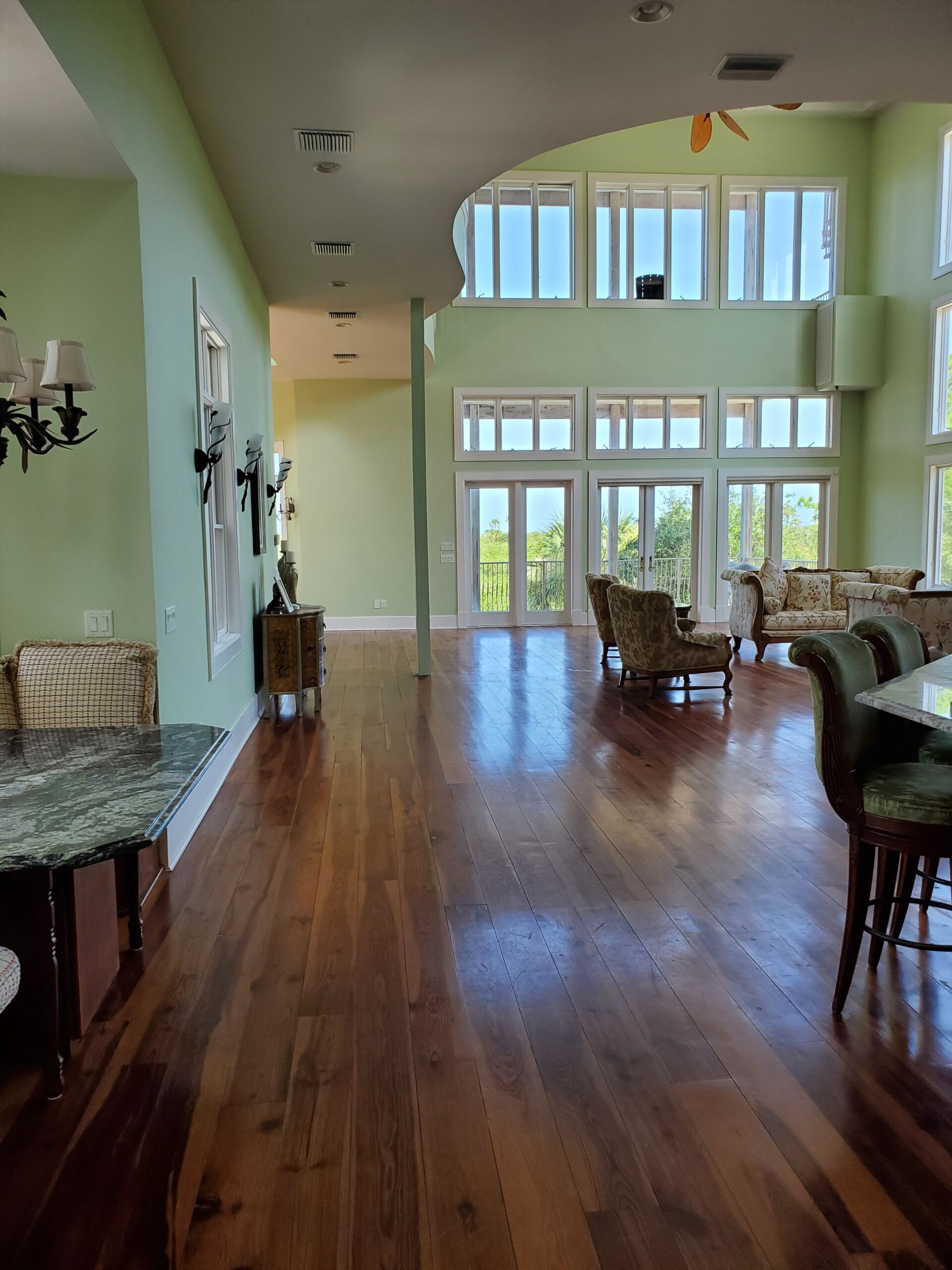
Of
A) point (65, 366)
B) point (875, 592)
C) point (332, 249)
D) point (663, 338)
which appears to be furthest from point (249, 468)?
point (663, 338)

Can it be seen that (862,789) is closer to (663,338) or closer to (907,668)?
(907,668)

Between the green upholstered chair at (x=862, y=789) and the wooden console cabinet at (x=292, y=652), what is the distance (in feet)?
15.0

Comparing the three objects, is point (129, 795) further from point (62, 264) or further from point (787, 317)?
point (787, 317)

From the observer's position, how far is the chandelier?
2777mm

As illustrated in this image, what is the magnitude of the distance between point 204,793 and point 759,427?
412 inches

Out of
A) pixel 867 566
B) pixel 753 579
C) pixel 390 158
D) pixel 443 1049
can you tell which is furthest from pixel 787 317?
pixel 443 1049

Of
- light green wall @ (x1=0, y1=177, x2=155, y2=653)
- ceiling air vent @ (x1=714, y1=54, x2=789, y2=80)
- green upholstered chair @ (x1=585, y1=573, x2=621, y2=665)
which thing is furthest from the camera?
green upholstered chair @ (x1=585, y1=573, x2=621, y2=665)

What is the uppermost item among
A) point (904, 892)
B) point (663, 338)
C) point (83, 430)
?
point (663, 338)

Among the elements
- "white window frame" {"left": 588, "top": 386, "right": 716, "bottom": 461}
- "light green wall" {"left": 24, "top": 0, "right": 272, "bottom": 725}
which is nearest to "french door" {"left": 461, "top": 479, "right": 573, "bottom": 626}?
"white window frame" {"left": 588, "top": 386, "right": 716, "bottom": 461}

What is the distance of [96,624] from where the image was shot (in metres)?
3.24

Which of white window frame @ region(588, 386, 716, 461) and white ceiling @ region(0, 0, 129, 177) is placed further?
white window frame @ region(588, 386, 716, 461)

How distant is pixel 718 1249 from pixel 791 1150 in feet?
1.11

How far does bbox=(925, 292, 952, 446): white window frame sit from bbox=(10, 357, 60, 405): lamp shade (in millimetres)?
10739

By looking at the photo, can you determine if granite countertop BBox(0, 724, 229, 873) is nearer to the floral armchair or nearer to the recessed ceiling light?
the recessed ceiling light
